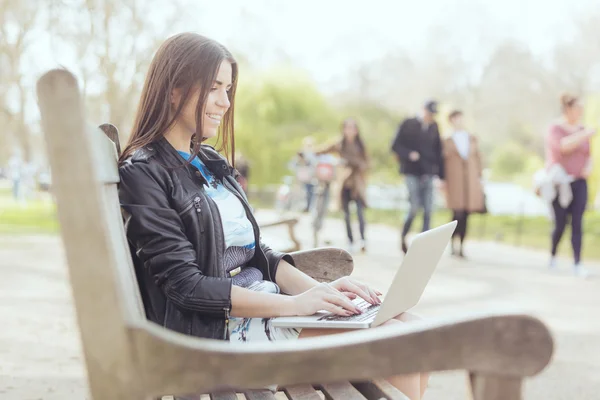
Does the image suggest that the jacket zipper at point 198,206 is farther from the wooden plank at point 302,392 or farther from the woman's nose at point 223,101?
the wooden plank at point 302,392

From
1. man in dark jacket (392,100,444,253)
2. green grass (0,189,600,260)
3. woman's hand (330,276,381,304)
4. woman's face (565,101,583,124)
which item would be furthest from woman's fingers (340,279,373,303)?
green grass (0,189,600,260)

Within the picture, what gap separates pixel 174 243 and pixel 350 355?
2.52 ft

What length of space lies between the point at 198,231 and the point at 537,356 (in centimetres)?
103

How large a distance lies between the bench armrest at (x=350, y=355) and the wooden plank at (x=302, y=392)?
21.6 inches

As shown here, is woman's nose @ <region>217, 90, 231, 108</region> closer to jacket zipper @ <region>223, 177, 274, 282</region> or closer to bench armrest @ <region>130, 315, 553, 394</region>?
jacket zipper @ <region>223, 177, 274, 282</region>

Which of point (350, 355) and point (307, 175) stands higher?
point (350, 355)

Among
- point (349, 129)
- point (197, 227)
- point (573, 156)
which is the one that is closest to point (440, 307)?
point (573, 156)

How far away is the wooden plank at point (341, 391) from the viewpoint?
74.1 inches

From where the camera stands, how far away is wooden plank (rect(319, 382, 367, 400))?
1.88 meters

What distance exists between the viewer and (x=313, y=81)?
39.4 m

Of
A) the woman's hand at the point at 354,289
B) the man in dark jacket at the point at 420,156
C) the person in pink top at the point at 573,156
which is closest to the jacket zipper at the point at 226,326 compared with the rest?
the woman's hand at the point at 354,289

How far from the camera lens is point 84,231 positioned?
4.37 feet

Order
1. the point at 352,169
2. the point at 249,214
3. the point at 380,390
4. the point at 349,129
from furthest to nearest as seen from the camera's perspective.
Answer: the point at 349,129 → the point at 352,169 → the point at 249,214 → the point at 380,390

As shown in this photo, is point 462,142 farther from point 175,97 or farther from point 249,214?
point 175,97
